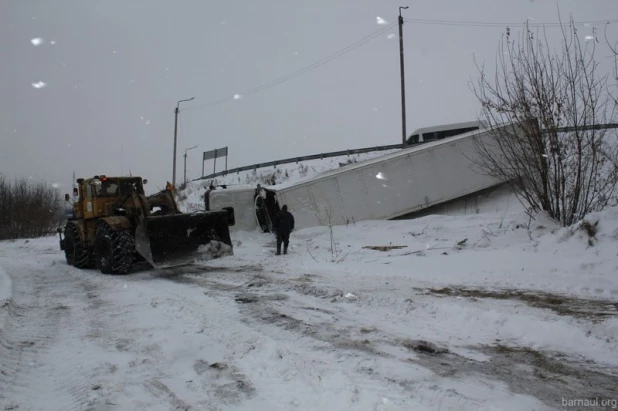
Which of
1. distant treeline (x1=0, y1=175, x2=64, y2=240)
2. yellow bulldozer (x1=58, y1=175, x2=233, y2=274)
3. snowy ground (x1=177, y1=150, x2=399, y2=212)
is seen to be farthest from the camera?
distant treeline (x1=0, y1=175, x2=64, y2=240)

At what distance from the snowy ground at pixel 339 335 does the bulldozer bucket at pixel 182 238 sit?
0.53m

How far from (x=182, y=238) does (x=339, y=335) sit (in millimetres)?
6149

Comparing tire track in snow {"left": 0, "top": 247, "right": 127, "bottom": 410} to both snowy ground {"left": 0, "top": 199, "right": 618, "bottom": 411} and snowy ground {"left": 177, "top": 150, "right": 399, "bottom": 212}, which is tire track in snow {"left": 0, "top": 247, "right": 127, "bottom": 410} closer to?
→ snowy ground {"left": 0, "top": 199, "right": 618, "bottom": 411}

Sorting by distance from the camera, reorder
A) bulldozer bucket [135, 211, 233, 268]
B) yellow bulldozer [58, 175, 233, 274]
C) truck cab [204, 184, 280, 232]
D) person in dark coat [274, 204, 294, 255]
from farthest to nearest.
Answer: truck cab [204, 184, 280, 232], person in dark coat [274, 204, 294, 255], yellow bulldozer [58, 175, 233, 274], bulldozer bucket [135, 211, 233, 268]

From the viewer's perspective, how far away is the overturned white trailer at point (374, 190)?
16.2 m

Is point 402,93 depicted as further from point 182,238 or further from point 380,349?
point 380,349

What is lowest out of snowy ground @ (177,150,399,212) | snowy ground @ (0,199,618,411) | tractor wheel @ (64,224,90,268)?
snowy ground @ (0,199,618,411)

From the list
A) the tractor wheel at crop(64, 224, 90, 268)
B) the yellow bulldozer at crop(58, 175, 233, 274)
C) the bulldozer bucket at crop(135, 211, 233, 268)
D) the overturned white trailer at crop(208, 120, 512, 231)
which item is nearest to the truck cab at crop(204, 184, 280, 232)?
the overturned white trailer at crop(208, 120, 512, 231)

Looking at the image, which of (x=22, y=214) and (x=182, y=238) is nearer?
(x=182, y=238)

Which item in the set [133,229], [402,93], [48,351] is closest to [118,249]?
[133,229]

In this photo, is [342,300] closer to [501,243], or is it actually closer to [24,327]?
[24,327]

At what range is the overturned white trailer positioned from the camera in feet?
53.2

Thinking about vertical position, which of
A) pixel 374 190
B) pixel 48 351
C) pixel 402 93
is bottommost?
pixel 48 351

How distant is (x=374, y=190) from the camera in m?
16.6
